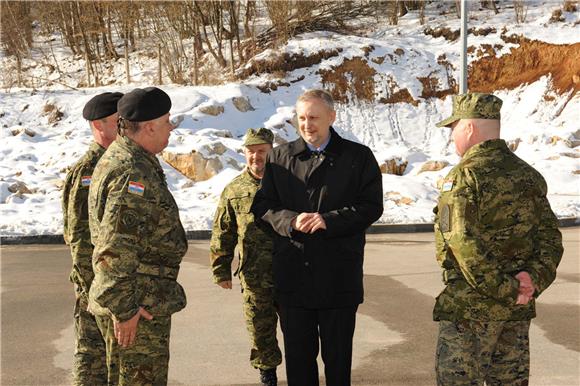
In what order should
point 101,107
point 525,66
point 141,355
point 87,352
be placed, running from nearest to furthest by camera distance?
point 141,355 → point 87,352 → point 101,107 → point 525,66

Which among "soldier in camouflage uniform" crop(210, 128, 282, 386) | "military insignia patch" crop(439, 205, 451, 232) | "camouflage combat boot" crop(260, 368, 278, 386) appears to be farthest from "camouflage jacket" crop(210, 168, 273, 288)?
"military insignia patch" crop(439, 205, 451, 232)

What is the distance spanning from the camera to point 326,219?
3980 mm

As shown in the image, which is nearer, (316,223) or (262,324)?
(316,223)

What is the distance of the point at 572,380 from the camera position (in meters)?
5.28

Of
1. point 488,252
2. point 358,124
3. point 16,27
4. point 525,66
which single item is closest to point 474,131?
point 488,252

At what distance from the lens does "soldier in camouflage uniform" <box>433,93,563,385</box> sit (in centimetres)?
342

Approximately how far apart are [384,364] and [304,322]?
1823 millimetres

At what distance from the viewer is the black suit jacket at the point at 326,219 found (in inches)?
160

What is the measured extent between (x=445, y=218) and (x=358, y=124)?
63.3 feet

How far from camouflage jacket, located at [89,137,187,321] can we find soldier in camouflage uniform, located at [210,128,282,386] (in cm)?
151

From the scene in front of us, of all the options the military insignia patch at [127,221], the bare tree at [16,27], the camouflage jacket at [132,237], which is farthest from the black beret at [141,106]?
the bare tree at [16,27]

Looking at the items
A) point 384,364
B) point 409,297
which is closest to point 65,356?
point 384,364

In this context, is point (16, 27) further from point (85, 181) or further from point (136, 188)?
point (136, 188)

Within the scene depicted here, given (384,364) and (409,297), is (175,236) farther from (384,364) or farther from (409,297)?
(409,297)
